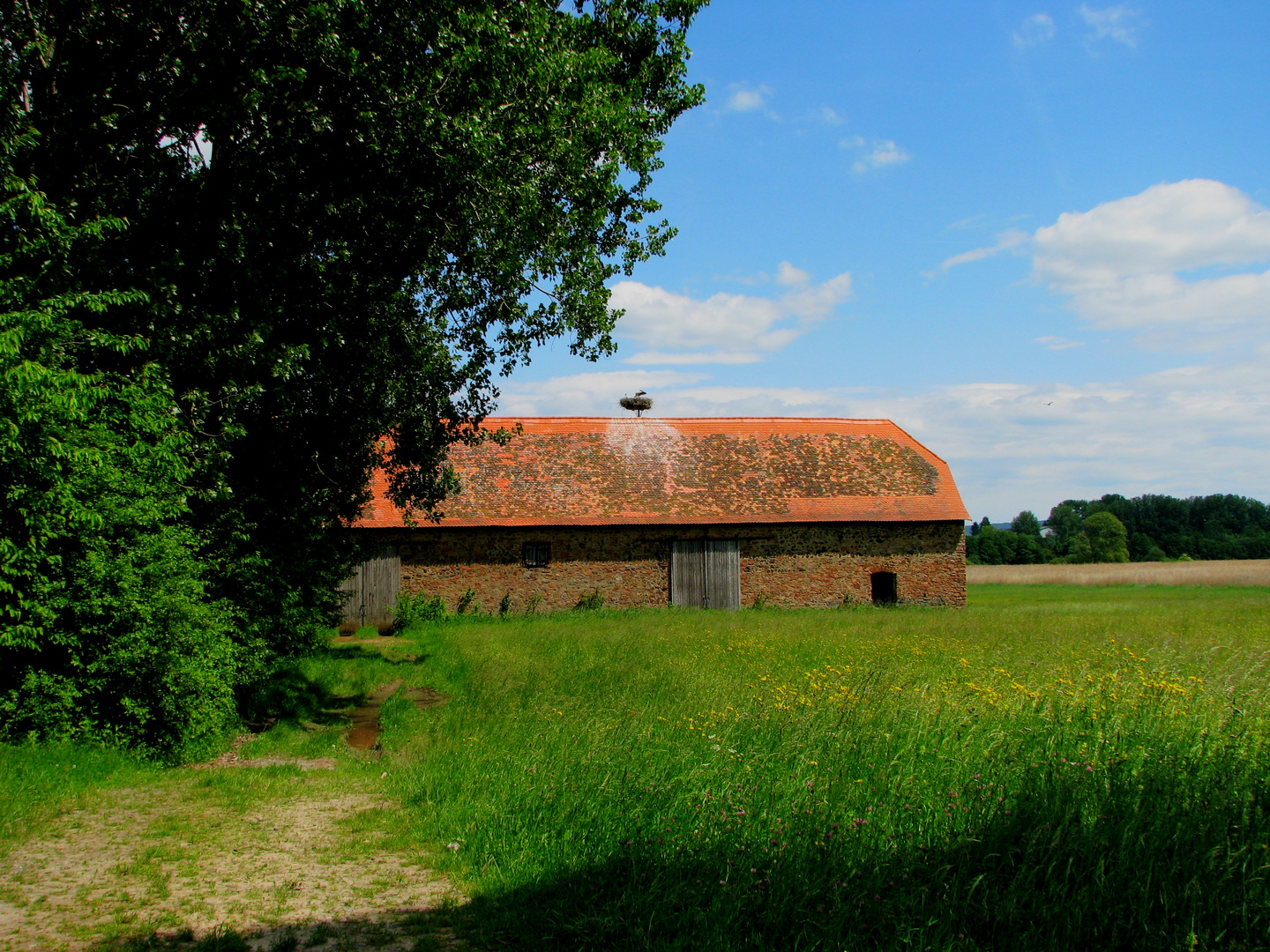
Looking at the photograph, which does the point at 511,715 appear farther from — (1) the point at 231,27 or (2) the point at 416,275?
(1) the point at 231,27

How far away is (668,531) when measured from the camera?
2588 centimetres

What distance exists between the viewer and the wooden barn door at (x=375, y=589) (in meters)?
24.0

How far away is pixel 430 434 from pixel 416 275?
2.73 meters

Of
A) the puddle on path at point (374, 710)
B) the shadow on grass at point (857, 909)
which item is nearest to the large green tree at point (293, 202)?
the puddle on path at point (374, 710)

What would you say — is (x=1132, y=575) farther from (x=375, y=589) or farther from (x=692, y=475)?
(x=375, y=589)

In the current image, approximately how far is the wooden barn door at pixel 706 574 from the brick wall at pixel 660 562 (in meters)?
0.24

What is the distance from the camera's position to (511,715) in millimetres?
9242

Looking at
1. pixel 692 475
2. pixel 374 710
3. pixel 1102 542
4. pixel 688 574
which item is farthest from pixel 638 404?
pixel 1102 542

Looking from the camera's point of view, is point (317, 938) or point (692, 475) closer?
point (317, 938)

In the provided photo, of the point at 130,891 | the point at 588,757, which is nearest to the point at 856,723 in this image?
the point at 588,757

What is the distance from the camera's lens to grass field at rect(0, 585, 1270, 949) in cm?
404

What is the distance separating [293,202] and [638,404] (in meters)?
23.8

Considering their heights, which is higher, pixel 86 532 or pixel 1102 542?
pixel 86 532

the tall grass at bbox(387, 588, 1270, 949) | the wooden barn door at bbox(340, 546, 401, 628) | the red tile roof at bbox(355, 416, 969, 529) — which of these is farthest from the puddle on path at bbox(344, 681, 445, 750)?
the red tile roof at bbox(355, 416, 969, 529)
